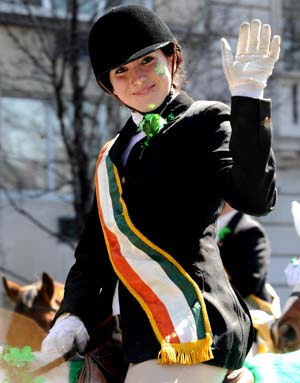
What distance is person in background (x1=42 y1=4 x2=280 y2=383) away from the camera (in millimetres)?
2336

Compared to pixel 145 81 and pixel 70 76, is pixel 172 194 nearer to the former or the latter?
pixel 145 81

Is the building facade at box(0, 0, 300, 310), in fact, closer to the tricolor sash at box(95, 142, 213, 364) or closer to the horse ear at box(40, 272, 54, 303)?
the horse ear at box(40, 272, 54, 303)

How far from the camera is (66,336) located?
2.75m

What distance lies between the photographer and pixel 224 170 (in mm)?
2455

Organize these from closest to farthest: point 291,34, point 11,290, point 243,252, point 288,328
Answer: point 288,328
point 11,290
point 243,252
point 291,34

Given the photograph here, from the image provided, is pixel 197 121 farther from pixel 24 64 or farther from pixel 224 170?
pixel 24 64

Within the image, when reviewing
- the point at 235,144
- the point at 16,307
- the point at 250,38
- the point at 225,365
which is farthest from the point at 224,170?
the point at 16,307

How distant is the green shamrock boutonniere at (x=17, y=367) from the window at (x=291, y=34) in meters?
10.3

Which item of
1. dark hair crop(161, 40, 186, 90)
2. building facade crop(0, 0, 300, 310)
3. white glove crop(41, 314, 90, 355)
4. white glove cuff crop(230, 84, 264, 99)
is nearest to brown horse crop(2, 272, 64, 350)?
white glove crop(41, 314, 90, 355)

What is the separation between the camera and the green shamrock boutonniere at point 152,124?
8.64 ft

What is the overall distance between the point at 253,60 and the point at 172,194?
494mm

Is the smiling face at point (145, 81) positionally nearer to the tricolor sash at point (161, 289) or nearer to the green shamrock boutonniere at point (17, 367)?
the tricolor sash at point (161, 289)

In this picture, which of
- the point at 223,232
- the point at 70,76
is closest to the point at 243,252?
the point at 223,232

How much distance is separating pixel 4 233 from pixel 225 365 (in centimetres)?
866
